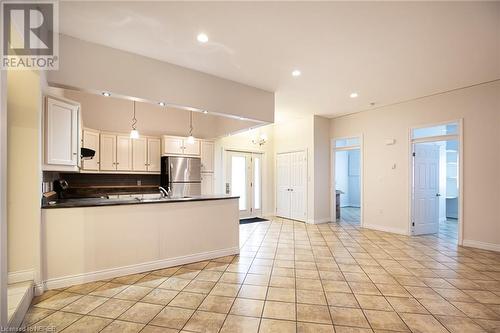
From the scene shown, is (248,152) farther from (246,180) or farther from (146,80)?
(146,80)

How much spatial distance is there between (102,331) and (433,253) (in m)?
4.70

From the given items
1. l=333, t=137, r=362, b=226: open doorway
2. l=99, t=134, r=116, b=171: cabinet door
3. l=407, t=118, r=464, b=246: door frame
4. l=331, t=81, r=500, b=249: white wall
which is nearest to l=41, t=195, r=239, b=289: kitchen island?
l=99, t=134, r=116, b=171: cabinet door

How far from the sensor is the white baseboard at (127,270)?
9.25 feet

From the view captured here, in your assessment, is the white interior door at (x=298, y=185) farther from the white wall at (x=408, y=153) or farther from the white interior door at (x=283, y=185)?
the white wall at (x=408, y=153)

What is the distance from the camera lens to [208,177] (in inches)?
259

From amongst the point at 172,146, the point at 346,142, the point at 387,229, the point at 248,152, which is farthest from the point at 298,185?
the point at 172,146

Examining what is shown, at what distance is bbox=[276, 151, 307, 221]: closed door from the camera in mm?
6945

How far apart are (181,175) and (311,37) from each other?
411 cm

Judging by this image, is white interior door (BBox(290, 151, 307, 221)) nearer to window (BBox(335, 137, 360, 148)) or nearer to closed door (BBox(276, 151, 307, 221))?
closed door (BBox(276, 151, 307, 221))

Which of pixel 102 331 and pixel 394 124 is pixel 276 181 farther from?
pixel 102 331

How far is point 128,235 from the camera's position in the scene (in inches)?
127

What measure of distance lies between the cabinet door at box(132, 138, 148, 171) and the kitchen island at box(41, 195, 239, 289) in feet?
7.37

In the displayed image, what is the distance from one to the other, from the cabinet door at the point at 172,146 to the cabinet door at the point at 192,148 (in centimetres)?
10

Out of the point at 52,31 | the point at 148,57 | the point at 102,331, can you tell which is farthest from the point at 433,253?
the point at 52,31
